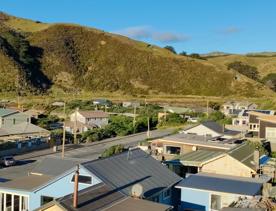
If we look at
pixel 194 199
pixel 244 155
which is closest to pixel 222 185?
pixel 194 199

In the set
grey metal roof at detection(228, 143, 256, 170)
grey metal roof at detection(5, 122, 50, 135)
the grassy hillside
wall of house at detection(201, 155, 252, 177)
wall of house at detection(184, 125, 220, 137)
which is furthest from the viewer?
the grassy hillside

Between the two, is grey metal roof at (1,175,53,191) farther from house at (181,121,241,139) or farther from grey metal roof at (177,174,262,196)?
house at (181,121,241,139)

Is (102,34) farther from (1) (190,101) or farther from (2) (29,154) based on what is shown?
(2) (29,154)

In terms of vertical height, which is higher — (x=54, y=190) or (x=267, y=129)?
(x=267, y=129)

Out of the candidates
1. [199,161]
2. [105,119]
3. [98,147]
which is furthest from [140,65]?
[199,161]

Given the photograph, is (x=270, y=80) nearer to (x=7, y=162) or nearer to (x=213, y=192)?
(x=7, y=162)

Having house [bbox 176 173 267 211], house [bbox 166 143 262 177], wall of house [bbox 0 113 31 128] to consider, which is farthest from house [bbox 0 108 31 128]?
house [bbox 176 173 267 211]
